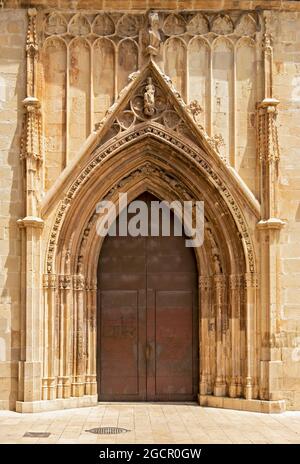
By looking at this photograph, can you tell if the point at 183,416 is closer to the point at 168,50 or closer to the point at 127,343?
the point at 127,343

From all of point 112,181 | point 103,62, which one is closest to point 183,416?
point 112,181

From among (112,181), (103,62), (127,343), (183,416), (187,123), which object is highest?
(103,62)

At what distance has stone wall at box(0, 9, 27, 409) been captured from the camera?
14.1m

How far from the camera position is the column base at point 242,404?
13.9 m

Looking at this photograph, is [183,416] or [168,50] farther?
[168,50]

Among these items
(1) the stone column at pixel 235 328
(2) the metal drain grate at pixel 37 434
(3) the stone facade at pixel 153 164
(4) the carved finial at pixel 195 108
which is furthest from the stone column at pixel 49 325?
(4) the carved finial at pixel 195 108

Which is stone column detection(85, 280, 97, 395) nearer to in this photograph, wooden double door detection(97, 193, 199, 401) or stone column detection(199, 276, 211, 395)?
wooden double door detection(97, 193, 199, 401)

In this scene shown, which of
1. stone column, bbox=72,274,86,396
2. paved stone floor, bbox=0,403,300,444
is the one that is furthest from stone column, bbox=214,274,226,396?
stone column, bbox=72,274,86,396

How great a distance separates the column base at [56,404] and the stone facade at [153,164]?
0.12ft

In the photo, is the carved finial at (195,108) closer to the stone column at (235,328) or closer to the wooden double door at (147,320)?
the wooden double door at (147,320)

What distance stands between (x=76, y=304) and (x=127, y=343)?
3.83 feet

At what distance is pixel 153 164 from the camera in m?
14.8

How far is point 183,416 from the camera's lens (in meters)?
13.4

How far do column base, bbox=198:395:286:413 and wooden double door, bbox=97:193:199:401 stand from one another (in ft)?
1.50
